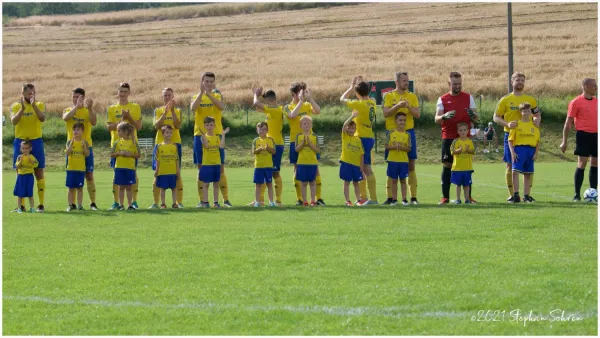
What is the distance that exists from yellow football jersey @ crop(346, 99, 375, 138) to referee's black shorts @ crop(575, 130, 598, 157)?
3.34 metres

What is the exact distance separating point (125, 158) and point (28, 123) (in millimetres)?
1778

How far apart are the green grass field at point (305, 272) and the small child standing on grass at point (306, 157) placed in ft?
5.69

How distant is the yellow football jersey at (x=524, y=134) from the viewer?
16.2m

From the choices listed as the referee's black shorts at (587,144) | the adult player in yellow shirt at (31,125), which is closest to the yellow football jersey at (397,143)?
the referee's black shorts at (587,144)

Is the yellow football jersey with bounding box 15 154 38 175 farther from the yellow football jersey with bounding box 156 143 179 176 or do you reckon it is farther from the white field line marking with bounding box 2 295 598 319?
the white field line marking with bounding box 2 295 598 319

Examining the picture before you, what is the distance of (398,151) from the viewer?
1633cm

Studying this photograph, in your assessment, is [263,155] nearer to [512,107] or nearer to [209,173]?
[209,173]

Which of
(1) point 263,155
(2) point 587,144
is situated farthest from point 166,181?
(2) point 587,144

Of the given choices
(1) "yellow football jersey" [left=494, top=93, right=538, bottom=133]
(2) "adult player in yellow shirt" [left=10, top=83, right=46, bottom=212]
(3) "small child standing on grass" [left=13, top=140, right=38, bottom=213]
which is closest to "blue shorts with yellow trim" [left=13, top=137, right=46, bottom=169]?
(2) "adult player in yellow shirt" [left=10, top=83, right=46, bottom=212]

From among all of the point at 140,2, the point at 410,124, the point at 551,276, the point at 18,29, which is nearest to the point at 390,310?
the point at 551,276

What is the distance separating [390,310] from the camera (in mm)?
7633

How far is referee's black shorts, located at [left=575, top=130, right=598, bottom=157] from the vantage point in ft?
52.5

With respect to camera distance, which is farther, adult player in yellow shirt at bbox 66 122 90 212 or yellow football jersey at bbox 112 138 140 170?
adult player in yellow shirt at bbox 66 122 90 212

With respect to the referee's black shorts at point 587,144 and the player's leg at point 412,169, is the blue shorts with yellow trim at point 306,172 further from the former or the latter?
the referee's black shorts at point 587,144
